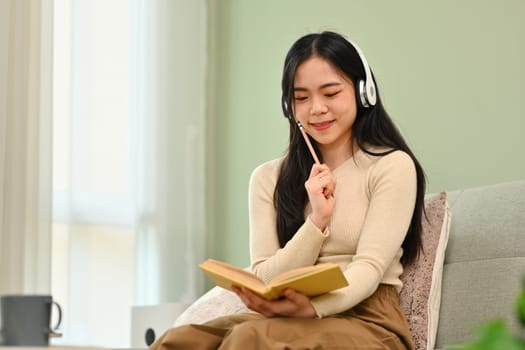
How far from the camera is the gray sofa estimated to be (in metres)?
1.93

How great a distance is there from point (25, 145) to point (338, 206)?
1393 mm

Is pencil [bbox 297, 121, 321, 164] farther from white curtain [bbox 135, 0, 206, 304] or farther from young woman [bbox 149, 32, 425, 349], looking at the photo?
white curtain [bbox 135, 0, 206, 304]

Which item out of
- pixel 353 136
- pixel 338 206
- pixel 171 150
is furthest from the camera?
pixel 171 150

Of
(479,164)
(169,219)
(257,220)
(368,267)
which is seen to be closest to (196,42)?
(169,219)

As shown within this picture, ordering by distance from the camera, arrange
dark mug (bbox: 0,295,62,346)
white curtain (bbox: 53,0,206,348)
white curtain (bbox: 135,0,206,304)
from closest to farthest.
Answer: dark mug (bbox: 0,295,62,346) < white curtain (bbox: 53,0,206,348) < white curtain (bbox: 135,0,206,304)

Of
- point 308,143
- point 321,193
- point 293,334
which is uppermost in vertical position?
point 308,143

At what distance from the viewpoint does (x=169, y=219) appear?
336cm

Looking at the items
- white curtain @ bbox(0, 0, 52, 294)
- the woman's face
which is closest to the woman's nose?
the woman's face

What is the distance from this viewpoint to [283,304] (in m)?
1.58

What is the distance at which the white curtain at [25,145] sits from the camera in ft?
9.09

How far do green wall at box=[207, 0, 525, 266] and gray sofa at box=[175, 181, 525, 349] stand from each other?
A: 1.51ft

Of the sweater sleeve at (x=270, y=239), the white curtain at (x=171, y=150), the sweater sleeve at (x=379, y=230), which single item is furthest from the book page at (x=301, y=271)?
the white curtain at (x=171, y=150)

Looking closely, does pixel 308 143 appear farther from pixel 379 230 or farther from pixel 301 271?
pixel 301 271

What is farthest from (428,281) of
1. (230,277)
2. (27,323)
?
(27,323)
